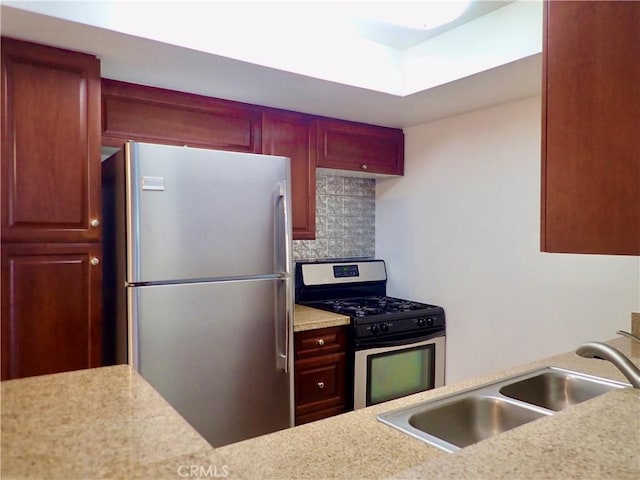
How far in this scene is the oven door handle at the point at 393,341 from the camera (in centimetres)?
256

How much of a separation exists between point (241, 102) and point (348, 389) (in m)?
1.71

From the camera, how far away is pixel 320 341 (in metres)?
2.48

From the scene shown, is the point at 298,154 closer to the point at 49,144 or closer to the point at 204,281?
the point at 204,281

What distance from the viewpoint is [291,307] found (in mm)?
2176

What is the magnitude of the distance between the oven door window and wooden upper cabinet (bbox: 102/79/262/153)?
4.65 feet

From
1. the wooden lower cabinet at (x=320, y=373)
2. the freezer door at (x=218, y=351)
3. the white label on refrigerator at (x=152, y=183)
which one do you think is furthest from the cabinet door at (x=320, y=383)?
the white label on refrigerator at (x=152, y=183)

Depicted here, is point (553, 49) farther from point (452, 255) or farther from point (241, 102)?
point (452, 255)

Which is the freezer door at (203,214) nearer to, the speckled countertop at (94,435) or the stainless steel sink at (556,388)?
the speckled countertop at (94,435)

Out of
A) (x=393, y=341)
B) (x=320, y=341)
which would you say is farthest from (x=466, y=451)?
(x=393, y=341)

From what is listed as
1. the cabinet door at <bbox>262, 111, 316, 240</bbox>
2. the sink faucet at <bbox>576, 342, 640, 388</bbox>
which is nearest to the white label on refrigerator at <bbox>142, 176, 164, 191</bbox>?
the cabinet door at <bbox>262, 111, 316, 240</bbox>

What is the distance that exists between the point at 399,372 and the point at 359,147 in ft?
4.76

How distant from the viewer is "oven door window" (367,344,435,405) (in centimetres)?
262

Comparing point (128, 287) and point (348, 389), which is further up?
point (128, 287)

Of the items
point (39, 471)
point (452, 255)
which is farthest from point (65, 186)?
point (452, 255)
